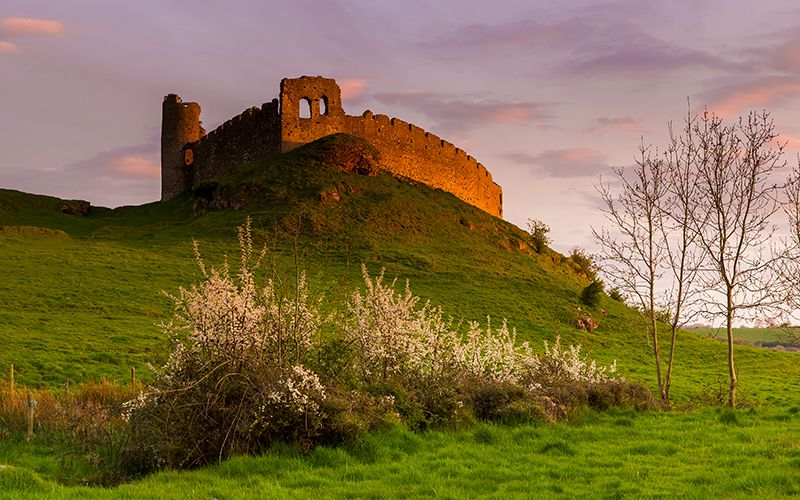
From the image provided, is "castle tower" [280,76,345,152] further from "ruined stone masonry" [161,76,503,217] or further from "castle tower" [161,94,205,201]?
"castle tower" [161,94,205,201]

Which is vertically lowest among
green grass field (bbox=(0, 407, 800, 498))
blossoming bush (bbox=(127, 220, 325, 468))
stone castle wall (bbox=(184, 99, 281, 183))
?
green grass field (bbox=(0, 407, 800, 498))

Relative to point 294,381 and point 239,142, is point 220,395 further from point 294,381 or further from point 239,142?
point 239,142

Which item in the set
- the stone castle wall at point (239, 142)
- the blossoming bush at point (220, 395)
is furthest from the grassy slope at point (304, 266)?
the blossoming bush at point (220, 395)

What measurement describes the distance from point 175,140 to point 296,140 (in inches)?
881

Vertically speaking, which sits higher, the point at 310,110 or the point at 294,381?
the point at 310,110

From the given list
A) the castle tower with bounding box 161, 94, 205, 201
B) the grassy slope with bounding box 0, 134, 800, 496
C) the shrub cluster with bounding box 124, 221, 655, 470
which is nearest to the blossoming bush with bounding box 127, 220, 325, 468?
the shrub cluster with bounding box 124, 221, 655, 470

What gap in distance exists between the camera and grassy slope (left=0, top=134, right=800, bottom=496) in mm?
31250

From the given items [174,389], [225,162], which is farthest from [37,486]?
[225,162]

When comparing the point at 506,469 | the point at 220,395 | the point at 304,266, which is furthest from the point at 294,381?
the point at 304,266

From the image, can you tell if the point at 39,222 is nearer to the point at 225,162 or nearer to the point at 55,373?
the point at 225,162

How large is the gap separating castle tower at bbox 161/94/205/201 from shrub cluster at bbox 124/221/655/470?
72.3m

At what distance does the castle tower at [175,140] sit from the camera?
8394 centimetres

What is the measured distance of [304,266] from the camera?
3706 cm

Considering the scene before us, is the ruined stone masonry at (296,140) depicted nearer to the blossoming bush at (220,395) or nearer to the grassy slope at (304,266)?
the grassy slope at (304,266)
